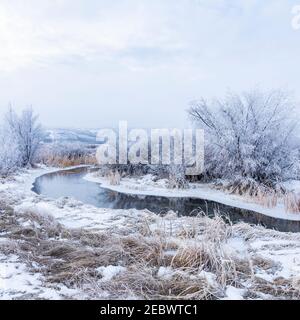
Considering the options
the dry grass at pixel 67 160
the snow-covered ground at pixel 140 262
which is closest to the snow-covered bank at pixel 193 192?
the snow-covered ground at pixel 140 262

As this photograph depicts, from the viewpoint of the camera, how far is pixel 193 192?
7824mm

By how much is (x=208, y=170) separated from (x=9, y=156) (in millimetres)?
5745

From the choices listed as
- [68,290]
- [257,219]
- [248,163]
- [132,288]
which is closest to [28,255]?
[68,290]

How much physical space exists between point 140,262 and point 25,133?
11.5 metres

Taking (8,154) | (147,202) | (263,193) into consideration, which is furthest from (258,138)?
(8,154)

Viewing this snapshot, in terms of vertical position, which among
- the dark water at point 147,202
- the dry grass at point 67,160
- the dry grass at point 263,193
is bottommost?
the dark water at point 147,202

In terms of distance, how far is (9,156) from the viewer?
10445 millimetres

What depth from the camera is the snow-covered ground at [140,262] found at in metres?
2.19

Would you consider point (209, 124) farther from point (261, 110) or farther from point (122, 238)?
point (122, 238)

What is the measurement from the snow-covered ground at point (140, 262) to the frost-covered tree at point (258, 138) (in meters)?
4.06

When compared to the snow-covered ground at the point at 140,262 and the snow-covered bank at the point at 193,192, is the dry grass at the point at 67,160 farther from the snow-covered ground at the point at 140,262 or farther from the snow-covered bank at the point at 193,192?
the snow-covered ground at the point at 140,262

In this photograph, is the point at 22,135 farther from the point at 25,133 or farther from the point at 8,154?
the point at 8,154

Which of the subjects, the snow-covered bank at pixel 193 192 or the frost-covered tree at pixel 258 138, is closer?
the snow-covered bank at pixel 193 192

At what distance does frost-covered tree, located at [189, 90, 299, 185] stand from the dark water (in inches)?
58.7
